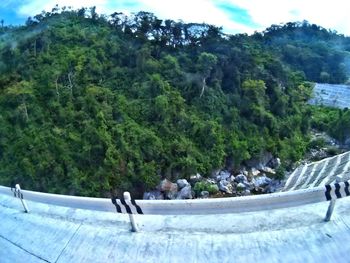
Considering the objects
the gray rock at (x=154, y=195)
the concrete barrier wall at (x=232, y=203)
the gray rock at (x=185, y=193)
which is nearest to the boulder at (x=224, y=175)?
the gray rock at (x=185, y=193)

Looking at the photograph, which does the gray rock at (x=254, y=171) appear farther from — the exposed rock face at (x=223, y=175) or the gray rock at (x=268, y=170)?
the exposed rock face at (x=223, y=175)

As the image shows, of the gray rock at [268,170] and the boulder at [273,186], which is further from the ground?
the gray rock at [268,170]

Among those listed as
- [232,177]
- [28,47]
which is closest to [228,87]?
[232,177]

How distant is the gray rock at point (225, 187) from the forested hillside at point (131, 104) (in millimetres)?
861

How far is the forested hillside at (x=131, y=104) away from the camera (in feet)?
43.8

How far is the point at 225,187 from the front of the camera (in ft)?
47.1

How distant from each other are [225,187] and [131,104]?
5210 millimetres

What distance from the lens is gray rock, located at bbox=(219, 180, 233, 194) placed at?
561 inches

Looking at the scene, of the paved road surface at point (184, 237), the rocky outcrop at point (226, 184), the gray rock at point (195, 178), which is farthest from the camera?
the gray rock at point (195, 178)

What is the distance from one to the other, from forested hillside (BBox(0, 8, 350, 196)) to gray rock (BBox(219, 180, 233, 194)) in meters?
0.86

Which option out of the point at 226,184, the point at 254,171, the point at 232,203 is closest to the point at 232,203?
the point at 232,203

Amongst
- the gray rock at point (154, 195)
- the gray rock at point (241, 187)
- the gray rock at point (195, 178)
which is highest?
the gray rock at point (195, 178)

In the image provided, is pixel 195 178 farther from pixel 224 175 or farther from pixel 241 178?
pixel 241 178

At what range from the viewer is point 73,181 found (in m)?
12.6
